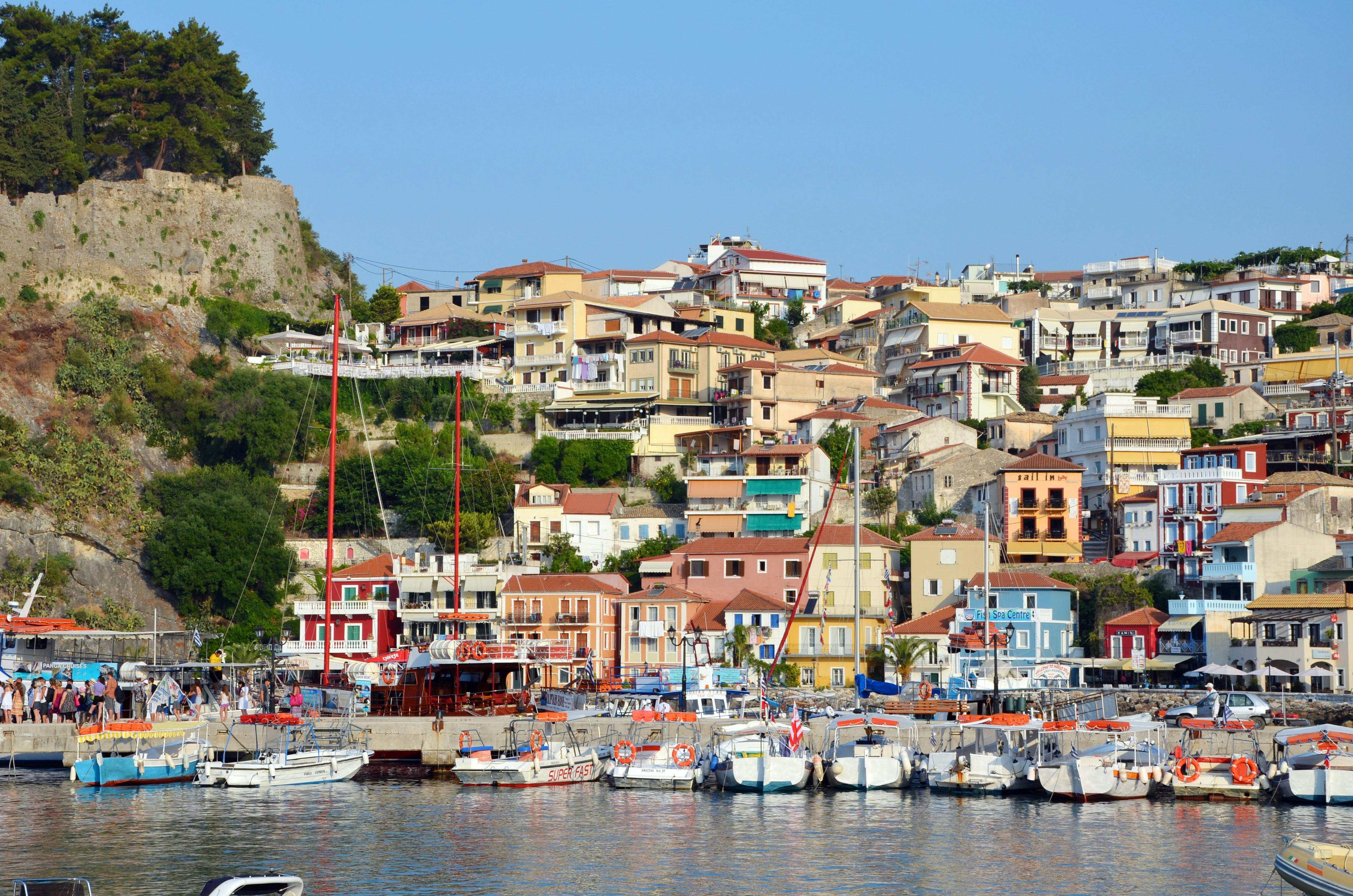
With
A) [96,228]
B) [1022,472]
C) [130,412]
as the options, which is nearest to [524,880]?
[1022,472]

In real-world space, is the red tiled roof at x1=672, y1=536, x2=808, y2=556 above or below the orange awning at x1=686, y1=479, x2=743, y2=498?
below

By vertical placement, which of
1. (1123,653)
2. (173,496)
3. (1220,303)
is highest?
(1220,303)

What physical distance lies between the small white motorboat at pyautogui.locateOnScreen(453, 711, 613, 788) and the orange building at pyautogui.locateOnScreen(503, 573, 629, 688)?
17981 millimetres

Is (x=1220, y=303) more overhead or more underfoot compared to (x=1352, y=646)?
more overhead

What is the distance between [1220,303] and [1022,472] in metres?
31.4

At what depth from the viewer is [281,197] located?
92.2m

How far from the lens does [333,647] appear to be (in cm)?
6253

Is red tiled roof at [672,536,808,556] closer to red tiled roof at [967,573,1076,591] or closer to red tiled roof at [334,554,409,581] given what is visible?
red tiled roof at [967,573,1076,591]

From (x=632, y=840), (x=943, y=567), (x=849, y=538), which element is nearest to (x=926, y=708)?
(x=943, y=567)

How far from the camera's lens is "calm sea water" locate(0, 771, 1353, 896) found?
97.8ft

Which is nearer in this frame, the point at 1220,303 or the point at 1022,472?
the point at 1022,472

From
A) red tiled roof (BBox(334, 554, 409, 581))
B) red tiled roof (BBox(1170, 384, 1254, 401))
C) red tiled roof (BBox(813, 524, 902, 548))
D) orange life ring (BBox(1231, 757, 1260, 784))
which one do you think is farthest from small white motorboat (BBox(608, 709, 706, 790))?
red tiled roof (BBox(1170, 384, 1254, 401))

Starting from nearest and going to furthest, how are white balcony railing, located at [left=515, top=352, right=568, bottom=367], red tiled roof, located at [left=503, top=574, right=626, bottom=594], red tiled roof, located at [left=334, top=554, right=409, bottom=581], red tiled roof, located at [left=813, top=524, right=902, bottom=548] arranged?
red tiled roof, located at [left=503, top=574, right=626, bottom=594] → red tiled roof, located at [left=334, top=554, right=409, bottom=581] → red tiled roof, located at [left=813, top=524, right=902, bottom=548] → white balcony railing, located at [left=515, top=352, right=568, bottom=367]

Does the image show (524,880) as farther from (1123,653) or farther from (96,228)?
(96,228)
